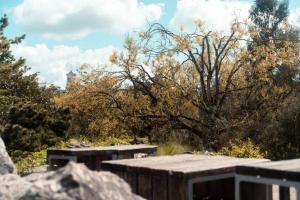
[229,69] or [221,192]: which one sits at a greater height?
[229,69]

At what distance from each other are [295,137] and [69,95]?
785cm

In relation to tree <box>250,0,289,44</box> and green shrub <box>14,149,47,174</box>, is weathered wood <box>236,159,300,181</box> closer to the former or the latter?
green shrub <box>14,149,47,174</box>

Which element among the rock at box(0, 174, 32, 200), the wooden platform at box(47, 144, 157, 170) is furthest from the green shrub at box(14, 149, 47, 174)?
the rock at box(0, 174, 32, 200)

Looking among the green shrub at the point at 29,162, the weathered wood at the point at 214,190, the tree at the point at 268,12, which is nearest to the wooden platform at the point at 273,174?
the weathered wood at the point at 214,190

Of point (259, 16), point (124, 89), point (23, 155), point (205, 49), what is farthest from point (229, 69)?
point (259, 16)

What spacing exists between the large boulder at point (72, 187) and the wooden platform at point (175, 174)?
8.06 ft

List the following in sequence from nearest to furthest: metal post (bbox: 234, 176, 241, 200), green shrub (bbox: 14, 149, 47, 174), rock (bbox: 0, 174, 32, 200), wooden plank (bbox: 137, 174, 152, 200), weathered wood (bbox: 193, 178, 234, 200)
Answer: rock (bbox: 0, 174, 32, 200) < metal post (bbox: 234, 176, 241, 200) < wooden plank (bbox: 137, 174, 152, 200) < weathered wood (bbox: 193, 178, 234, 200) < green shrub (bbox: 14, 149, 47, 174)

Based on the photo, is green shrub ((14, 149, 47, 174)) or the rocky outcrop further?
green shrub ((14, 149, 47, 174))

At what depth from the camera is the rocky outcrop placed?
8.33 ft

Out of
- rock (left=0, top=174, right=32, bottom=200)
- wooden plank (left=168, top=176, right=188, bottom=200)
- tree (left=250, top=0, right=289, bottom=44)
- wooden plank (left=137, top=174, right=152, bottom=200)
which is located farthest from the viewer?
tree (left=250, top=0, right=289, bottom=44)

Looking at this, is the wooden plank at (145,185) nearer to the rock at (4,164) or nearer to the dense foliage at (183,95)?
the rock at (4,164)

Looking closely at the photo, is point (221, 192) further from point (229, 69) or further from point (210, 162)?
point (229, 69)

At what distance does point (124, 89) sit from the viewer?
57.3 feet

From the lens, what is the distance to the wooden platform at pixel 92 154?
8336 millimetres
